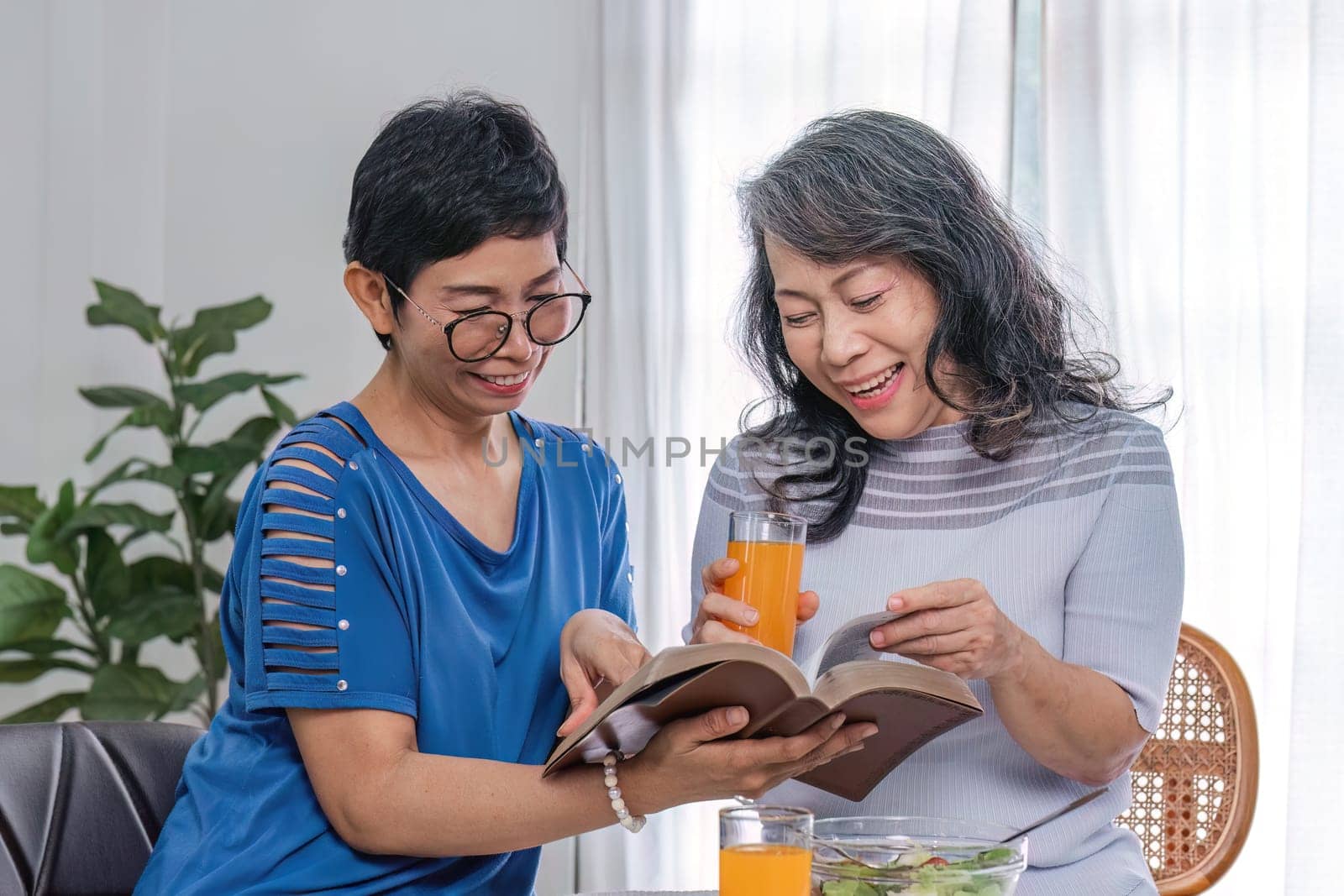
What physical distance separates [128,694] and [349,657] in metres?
2.13

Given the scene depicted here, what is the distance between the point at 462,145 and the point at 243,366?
269cm

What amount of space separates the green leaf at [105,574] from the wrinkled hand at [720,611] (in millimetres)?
2231

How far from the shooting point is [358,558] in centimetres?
135

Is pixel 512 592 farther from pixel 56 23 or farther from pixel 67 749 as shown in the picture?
pixel 56 23

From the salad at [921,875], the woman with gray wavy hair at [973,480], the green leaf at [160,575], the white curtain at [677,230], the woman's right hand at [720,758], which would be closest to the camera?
the salad at [921,875]

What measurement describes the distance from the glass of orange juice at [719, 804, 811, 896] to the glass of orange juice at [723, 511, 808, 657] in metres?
0.41

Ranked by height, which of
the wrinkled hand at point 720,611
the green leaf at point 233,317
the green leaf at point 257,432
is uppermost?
the green leaf at point 233,317

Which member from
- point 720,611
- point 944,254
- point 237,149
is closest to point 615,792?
point 720,611

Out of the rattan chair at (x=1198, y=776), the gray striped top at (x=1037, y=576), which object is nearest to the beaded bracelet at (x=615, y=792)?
the gray striped top at (x=1037, y=576)

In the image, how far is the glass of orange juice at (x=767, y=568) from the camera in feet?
4.47

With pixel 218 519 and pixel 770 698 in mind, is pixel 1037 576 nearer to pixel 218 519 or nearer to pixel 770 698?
pixel 770 698

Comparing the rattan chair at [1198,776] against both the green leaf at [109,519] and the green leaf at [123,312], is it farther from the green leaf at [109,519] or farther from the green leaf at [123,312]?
the green leaf at [123,312]

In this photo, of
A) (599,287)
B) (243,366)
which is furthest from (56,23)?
(599,287)

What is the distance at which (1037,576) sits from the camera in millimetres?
1507
